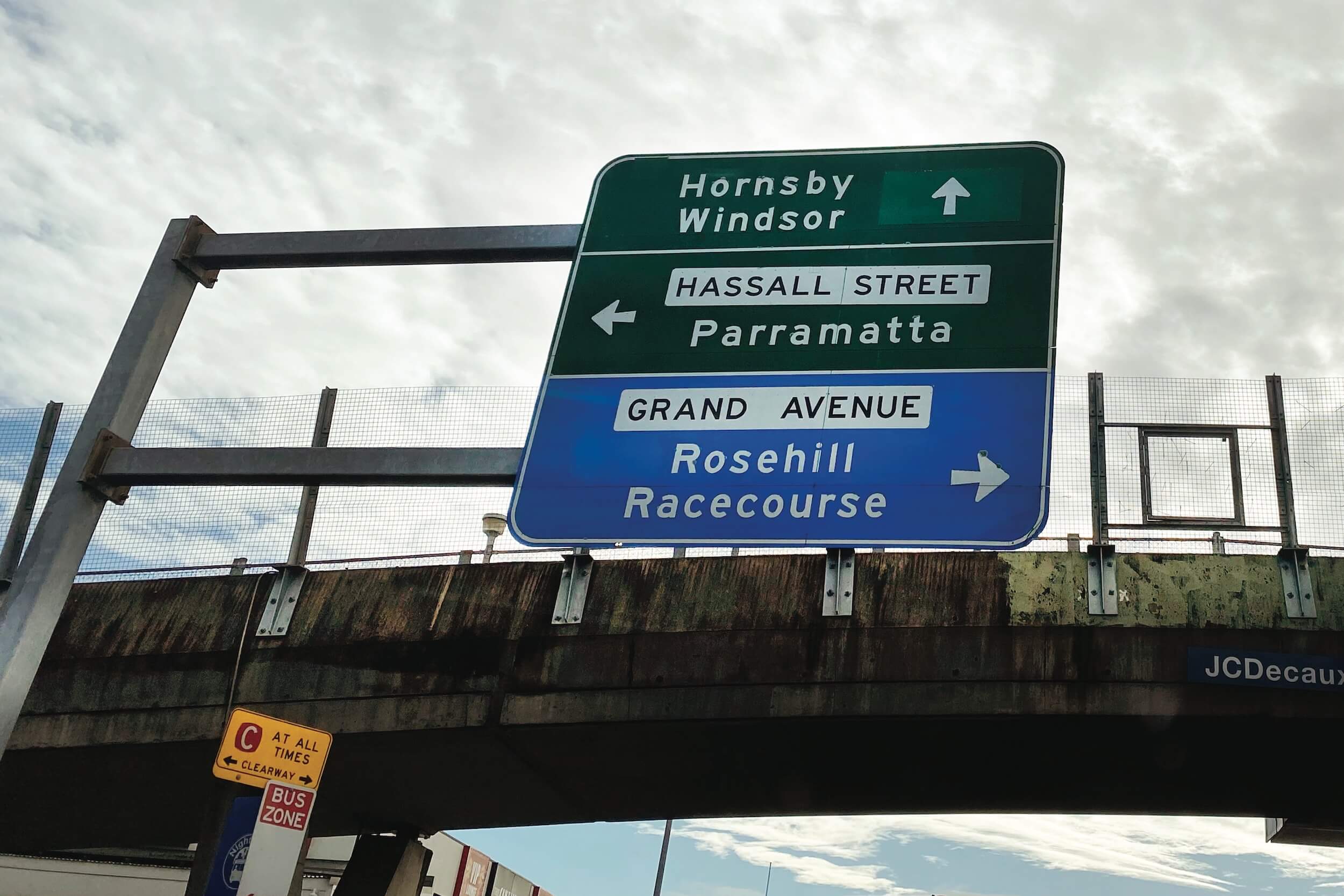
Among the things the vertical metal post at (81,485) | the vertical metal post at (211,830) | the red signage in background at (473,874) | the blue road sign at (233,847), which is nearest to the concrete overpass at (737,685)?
the vertical metal post at (211,830)

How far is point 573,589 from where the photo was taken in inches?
427

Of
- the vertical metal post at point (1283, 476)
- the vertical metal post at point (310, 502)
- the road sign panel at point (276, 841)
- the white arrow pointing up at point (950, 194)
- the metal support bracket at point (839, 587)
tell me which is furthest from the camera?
the vertical metal post at point (310, 502)

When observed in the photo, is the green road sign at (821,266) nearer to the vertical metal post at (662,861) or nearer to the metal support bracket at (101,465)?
the metal support bracket at (101,465)

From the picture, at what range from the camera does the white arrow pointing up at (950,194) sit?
838 cm

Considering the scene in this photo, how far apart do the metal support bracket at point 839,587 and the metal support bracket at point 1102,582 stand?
195 centimetres

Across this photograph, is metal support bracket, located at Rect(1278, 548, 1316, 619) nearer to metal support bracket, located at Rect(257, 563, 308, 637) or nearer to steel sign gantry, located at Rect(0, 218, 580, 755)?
steel sign gantry, located at Rect(0, 218, 580, 755)

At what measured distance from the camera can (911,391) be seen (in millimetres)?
7812

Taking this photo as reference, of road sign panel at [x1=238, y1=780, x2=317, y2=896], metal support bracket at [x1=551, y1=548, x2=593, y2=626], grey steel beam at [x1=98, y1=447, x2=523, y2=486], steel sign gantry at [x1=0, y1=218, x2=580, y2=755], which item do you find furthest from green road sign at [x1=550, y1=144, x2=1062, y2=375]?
road sign panel at [x1=238, y1=780, x2=317, y2=896]

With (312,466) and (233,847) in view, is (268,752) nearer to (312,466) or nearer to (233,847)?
(233,847)

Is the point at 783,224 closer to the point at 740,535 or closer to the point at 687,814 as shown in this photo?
the point at 740,535

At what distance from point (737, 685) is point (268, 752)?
4075mm

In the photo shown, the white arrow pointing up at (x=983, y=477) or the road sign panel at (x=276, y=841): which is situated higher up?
the white arrow pointing up at (x=983, y=477)

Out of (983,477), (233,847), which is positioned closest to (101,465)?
(233,847)

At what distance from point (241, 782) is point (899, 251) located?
550 centimetres
